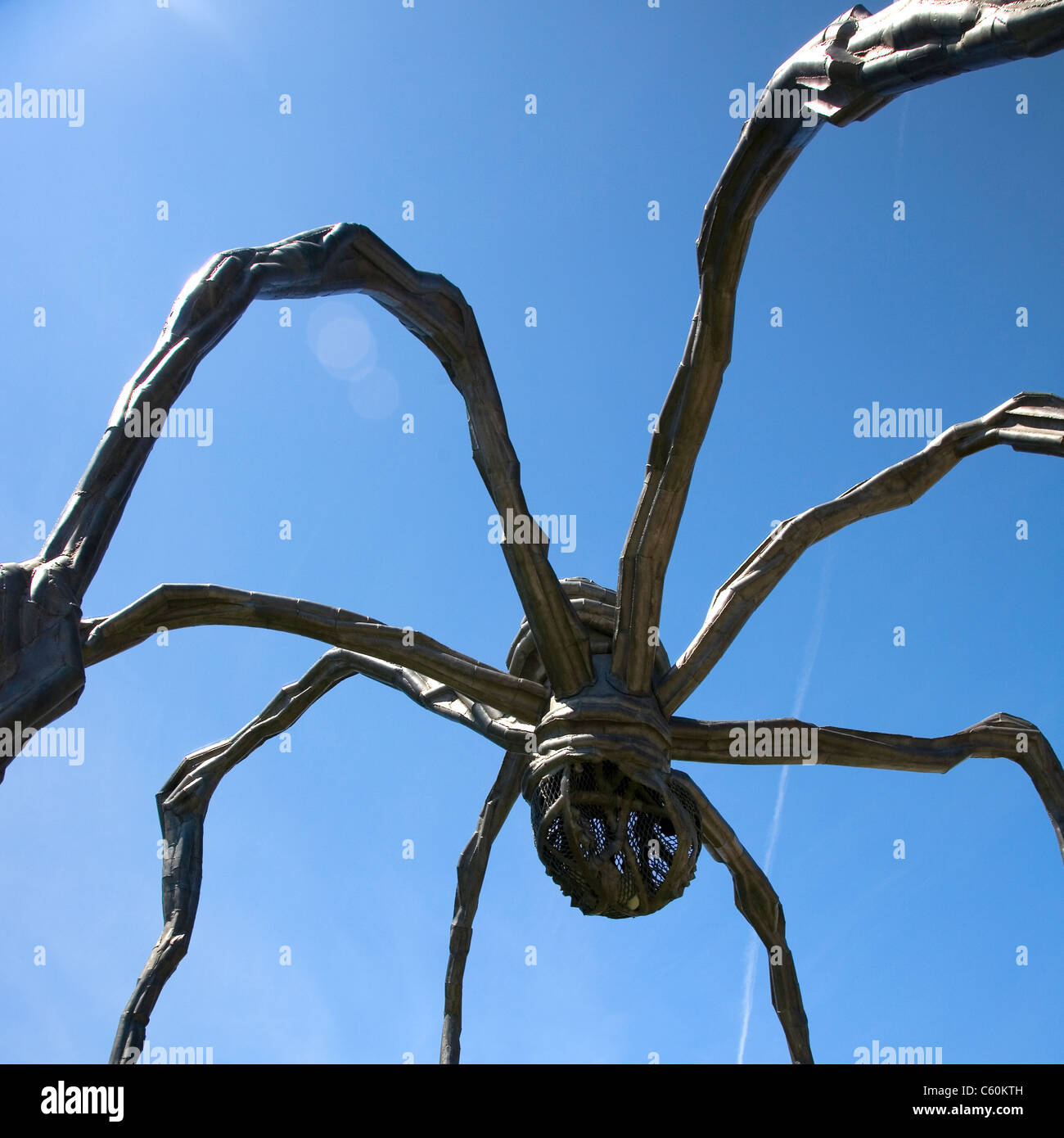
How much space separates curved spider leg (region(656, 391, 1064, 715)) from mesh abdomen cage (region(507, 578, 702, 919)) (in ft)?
2.02

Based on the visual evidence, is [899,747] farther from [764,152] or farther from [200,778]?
[200,778]

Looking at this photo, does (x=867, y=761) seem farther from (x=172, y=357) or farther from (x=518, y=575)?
(x=172, y=357)

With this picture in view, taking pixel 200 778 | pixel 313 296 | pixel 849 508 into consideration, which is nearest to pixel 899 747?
pixel 849 508

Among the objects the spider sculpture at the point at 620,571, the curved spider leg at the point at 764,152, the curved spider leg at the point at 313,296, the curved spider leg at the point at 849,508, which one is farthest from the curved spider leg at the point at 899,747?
the curved spider leg at the point at 313,296

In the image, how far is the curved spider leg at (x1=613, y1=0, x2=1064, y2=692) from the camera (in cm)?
626

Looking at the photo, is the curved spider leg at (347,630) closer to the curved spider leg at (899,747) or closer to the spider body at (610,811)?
the spider body at (610,811)

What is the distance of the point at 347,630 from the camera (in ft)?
29.7

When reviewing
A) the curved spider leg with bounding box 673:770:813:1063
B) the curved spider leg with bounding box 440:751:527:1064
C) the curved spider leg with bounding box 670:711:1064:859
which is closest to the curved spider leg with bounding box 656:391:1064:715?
the curved spider leg with bounding box 670:711:1064:859

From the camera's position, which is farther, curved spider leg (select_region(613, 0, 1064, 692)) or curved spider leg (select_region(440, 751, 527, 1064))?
curved spider leg (select_region(440, 751, 527, 1064))

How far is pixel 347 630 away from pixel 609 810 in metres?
2.33

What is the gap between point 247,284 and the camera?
8.25m

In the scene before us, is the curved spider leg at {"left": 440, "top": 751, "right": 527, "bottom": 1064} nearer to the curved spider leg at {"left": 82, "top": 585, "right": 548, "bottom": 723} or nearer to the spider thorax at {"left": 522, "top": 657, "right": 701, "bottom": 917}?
the curved spider leg at {"left": 82, "top": 585, "right": 548, "bottom": 723}

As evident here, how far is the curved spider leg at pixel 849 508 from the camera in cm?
930
